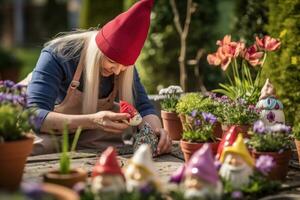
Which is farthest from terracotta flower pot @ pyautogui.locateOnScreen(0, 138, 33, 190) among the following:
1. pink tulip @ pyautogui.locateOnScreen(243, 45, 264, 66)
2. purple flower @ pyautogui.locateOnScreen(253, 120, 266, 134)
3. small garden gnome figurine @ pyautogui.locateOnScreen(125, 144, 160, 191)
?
pink tulip @ pyautogui.locateOnScreen(243, 45, 264, 66)

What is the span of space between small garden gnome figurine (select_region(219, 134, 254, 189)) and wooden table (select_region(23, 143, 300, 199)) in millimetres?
259

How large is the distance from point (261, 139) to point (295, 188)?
10.7 inches

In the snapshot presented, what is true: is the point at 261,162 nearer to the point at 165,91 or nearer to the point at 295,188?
the point at 295,188

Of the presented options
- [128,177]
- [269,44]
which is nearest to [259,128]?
[128,177]

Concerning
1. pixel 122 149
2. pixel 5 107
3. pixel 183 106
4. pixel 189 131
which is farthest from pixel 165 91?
pixel 5 107

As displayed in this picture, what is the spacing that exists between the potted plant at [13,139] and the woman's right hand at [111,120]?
646 millimetres

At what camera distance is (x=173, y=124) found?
3.92 meters

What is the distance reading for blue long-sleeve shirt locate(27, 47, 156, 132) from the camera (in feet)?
11.2

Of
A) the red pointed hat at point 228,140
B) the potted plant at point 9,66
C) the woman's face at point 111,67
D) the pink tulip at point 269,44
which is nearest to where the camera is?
the red pointed hat at point 228,140

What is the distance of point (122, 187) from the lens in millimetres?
2311

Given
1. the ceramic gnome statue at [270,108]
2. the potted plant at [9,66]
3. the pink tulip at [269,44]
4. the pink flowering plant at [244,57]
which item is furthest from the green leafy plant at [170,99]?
the potted plant at [9,66]

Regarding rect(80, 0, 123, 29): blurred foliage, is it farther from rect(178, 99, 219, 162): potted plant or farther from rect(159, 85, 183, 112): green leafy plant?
rect(178, 99, 219, 162): potted plant

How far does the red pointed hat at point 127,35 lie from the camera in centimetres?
333

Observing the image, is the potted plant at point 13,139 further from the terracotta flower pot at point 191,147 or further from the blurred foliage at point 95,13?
the blurred foliage at point 95,13
